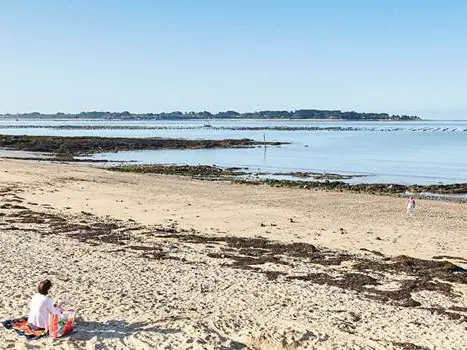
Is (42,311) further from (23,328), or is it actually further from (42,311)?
(23,328)

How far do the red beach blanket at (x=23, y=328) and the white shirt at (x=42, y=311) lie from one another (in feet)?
0.38

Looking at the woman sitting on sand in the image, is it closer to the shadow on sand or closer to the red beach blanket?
the red beach blanket

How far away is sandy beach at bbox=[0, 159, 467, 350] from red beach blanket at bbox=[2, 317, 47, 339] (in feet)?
0.44

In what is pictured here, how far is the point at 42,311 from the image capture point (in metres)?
9.48

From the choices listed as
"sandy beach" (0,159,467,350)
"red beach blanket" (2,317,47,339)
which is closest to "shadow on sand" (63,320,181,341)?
"sandy beach" (0,159,467,350)

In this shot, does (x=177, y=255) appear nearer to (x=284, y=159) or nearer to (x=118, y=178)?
(x=118, y=178)

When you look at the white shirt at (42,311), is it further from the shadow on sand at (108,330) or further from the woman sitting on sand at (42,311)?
the shadow on sand at (108,330)

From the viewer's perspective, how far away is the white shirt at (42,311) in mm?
Answer: 9441

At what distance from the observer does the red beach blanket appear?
9.45 metres

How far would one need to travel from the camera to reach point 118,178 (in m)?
38.2

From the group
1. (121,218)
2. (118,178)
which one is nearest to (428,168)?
(118,178)

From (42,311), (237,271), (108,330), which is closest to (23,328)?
(42,311)

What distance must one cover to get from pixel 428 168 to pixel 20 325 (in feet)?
153

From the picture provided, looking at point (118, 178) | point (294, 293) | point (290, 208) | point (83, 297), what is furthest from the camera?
point (118, 178)
